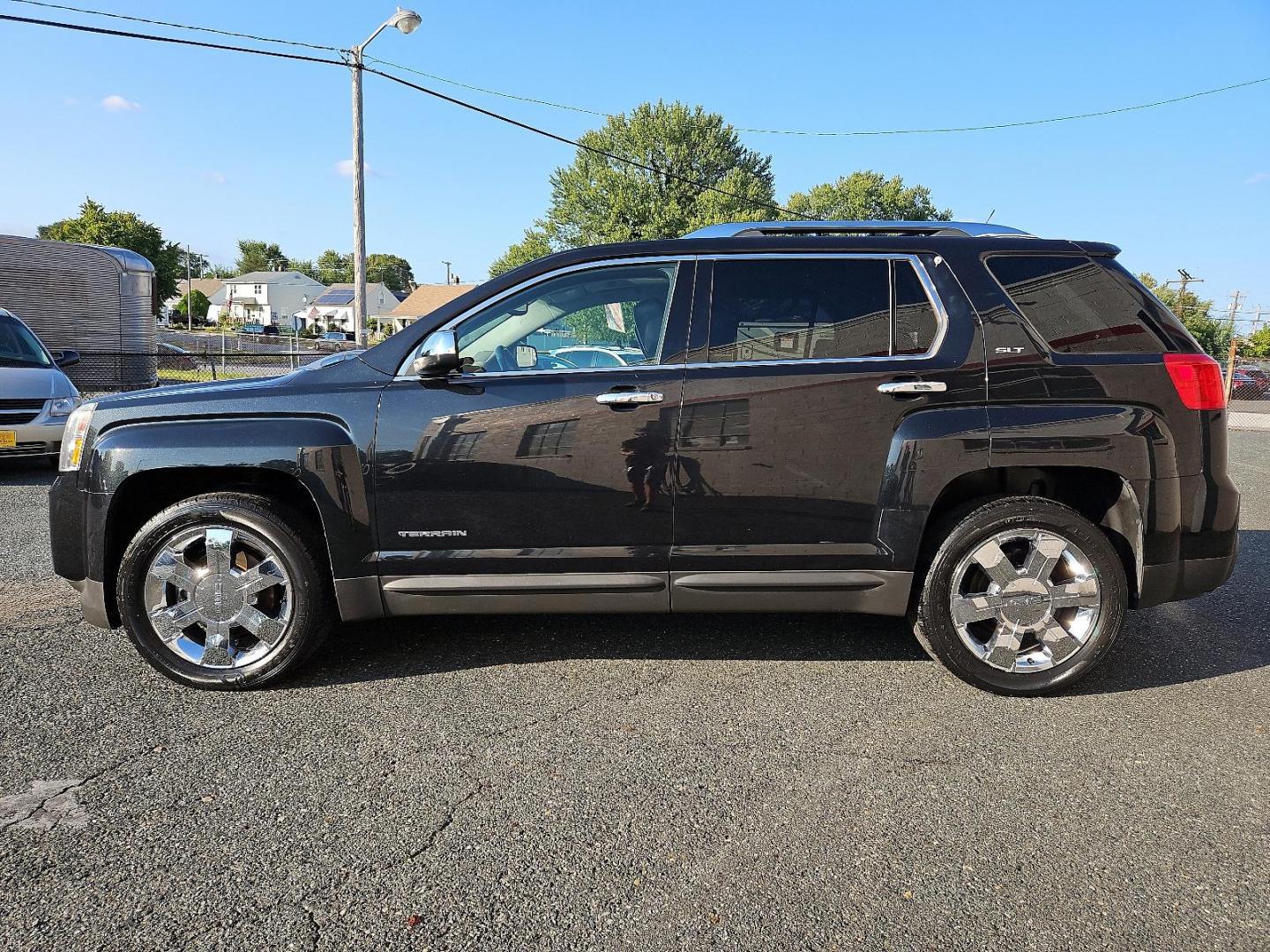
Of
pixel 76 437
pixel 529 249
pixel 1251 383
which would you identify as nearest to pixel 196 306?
pixel 529 249

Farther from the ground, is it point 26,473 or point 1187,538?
point 1187,538

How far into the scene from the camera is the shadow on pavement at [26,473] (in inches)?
328

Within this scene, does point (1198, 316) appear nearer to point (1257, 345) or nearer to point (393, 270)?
point (1257, 345)

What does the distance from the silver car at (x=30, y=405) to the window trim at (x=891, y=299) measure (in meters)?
7.08

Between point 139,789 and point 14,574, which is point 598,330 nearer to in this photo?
point 139,789

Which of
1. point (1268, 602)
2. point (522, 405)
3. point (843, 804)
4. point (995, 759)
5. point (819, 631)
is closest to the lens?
point (843, 804)

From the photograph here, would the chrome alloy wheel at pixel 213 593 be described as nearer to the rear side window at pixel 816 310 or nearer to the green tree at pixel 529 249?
the rear side window at pixel 816 310

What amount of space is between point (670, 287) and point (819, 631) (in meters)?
1.83

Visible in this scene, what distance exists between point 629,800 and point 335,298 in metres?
103

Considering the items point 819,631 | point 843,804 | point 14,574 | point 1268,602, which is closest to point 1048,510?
point 819,631

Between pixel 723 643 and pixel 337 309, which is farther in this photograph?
pixel 337 309

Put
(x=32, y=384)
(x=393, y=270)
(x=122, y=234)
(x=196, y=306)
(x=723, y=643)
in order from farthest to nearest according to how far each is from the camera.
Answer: (x=393, y=270), (x=196, y=306), (x=122, y=234), (x=32, y=384), (x=723, y=643)

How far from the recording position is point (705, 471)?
11.2ft

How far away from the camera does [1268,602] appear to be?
15.7 ft
